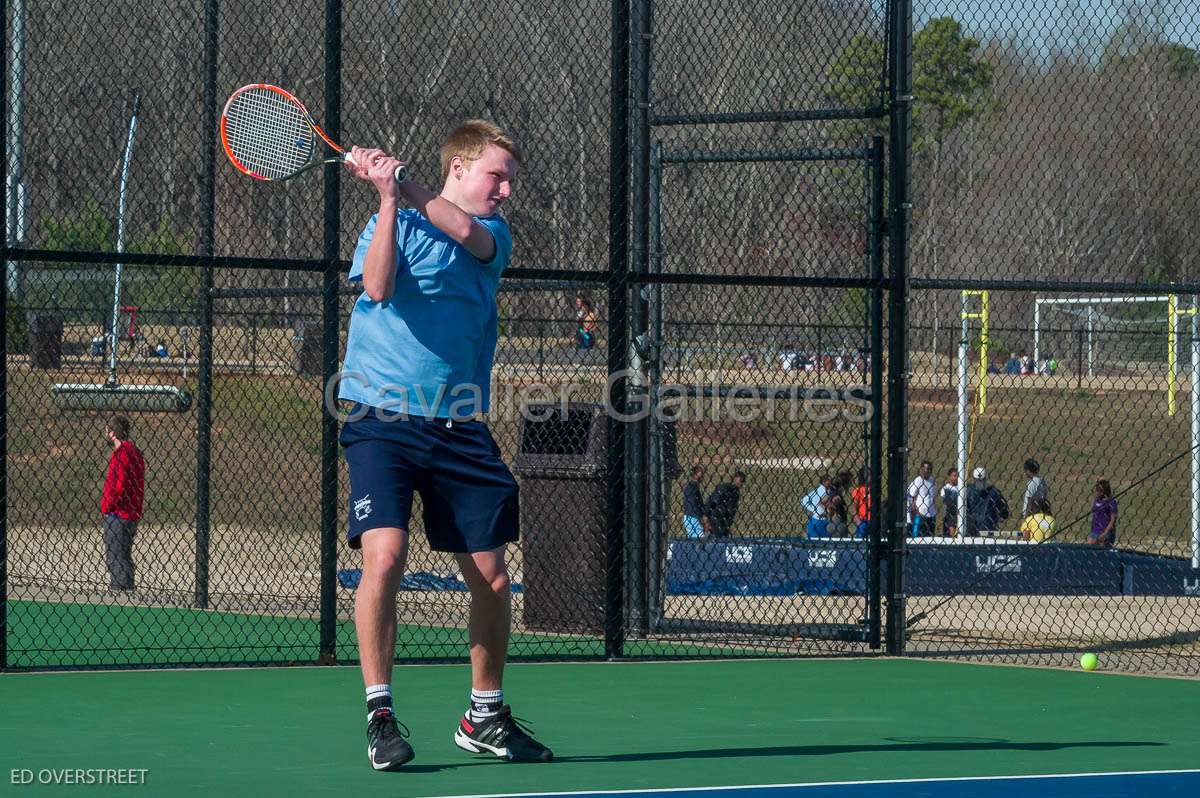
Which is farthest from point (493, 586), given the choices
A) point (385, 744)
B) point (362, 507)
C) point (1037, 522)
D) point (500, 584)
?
point (1037, 522)

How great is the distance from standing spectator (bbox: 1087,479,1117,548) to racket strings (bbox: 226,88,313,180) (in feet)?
31.2

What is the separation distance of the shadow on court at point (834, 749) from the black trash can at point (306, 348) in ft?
33.1

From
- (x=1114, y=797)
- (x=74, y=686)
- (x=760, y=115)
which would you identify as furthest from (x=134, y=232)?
(x=1114, y=797)

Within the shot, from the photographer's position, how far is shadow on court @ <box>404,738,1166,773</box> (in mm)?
5594

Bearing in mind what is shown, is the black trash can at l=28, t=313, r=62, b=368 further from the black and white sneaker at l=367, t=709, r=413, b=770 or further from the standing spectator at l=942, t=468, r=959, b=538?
the black and white sneaker at l=367, t=709, r=413, b=770

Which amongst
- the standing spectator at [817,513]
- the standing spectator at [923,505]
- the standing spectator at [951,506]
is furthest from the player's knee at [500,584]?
the standing spectator at [923,505]

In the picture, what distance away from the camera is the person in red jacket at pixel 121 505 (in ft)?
43.0

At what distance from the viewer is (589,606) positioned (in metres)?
9.22

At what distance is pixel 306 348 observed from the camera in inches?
663

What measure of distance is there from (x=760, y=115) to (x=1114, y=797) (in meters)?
4.95

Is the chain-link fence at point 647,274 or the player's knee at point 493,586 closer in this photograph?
the player's knee at point 493,586

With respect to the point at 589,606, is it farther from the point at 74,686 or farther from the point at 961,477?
the point at 961,477

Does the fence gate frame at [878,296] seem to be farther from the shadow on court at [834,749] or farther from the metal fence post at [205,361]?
the shadow on court at [834,749]

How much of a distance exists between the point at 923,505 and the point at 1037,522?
154 centimetres
